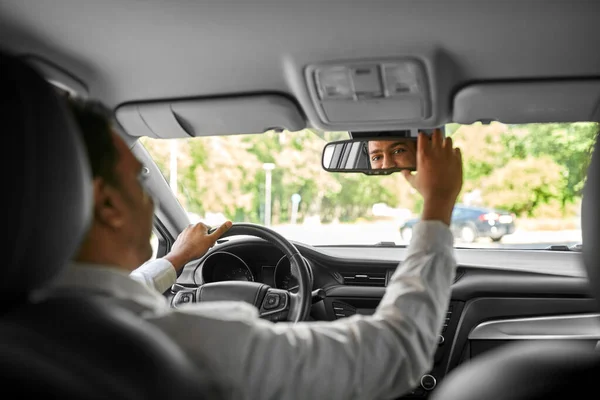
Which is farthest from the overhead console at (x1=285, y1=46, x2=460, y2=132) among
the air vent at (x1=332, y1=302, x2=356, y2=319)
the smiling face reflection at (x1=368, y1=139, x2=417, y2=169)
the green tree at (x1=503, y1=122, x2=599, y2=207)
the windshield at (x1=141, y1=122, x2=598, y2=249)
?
the windshield at (x1=141, y1=122, x2=598, y2=249)

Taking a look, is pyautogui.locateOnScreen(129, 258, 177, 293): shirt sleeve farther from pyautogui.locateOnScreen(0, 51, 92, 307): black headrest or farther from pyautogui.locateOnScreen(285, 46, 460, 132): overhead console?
pyautogui.locateOnScreen(0, 51, 92, 307): black headrest

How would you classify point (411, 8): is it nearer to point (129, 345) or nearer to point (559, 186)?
point (129, 345)

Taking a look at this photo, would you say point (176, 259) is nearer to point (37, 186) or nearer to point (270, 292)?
point (270, 292)

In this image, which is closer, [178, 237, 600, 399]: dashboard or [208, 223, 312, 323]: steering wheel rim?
[208, 223, 312, 323]: steering wheel rim

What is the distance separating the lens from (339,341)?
1.52m

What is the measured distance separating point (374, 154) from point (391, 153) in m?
0.11

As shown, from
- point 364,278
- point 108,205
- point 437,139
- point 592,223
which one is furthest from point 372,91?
point 364,278

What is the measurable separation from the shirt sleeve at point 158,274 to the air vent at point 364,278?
176 cm

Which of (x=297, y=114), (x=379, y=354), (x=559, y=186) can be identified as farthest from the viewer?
(x=559, y=186)

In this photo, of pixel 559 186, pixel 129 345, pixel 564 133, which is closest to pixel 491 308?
pixel 129 345

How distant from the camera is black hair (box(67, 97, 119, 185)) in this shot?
56.7 inches

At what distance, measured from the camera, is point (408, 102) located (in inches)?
104

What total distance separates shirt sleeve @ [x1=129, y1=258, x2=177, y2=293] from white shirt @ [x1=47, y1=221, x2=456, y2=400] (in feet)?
3.31

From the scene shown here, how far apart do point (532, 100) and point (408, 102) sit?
1.63ft
